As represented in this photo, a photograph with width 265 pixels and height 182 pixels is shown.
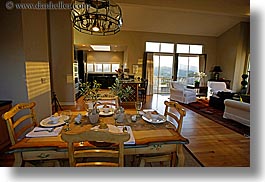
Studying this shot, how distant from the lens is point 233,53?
9.27 meters

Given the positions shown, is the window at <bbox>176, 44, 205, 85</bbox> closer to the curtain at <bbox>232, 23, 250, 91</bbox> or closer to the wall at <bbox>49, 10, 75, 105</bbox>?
the curtain at <bbox>232, 23, 250, 91</bbox>

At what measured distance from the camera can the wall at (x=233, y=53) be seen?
29.5ft

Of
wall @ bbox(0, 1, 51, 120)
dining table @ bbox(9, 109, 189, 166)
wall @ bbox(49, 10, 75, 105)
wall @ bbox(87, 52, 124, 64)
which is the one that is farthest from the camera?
wall @ bbox(87, 52, 124, 64)

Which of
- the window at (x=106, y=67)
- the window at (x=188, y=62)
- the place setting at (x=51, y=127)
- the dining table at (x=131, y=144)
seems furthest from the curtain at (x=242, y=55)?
the place setting at (x=51, y=127)

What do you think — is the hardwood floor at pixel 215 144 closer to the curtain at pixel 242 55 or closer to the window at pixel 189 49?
the curtain at pixel 242 55

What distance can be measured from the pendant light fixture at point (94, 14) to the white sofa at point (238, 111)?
3729 millimetres

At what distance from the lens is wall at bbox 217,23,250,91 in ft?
29.5

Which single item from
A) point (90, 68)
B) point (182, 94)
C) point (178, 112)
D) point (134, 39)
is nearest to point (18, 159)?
point (178, 112)

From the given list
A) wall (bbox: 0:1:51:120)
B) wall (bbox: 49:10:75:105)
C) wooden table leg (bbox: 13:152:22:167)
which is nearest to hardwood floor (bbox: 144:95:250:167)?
wooden table leg (bbox: 13:152:22:167)

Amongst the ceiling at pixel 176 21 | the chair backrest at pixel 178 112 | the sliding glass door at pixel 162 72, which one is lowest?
the chair backrest at pixel 178 112

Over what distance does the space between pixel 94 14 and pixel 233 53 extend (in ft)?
30.3

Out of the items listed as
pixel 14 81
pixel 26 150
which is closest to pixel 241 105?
pixel 26 150

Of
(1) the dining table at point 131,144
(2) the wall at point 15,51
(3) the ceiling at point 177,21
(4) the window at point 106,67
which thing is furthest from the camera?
(4) the window at point 106,67

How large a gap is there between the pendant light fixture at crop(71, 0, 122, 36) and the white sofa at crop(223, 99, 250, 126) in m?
3.73
